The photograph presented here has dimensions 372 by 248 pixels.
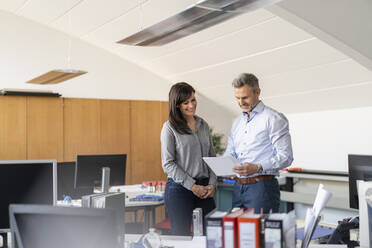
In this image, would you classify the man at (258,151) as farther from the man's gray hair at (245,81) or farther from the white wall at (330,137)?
the white wall at (330,137)

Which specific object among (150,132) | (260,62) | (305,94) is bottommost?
(150,132)

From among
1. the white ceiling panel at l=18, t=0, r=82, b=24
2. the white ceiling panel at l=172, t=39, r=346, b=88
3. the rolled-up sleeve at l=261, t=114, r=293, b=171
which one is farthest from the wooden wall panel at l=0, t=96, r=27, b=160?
the rolled-up sleeve at l=261, t=114, r=293, b=171

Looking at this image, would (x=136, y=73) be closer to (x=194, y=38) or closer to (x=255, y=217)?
(x=194, y=38)

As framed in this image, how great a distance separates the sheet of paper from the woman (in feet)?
0.60

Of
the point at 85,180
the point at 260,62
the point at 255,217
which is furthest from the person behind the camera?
the point at 260,62

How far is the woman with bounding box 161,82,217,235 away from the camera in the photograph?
282cm

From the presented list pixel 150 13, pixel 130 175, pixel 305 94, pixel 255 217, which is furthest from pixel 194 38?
pixel 255 217

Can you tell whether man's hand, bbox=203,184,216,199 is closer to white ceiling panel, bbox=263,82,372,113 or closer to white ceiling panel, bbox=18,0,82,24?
white ceiling panel, bbox=263,82,372,113

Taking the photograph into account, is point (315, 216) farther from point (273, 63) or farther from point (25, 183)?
point (273, 63)

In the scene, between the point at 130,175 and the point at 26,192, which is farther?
the point at 130,175

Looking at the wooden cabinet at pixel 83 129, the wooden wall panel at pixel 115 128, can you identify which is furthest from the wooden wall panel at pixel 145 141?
the wooden wall panel at pixel 115 128

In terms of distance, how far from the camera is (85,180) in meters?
4.19

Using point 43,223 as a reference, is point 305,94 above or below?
above

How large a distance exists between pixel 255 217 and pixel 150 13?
4.83 meters
